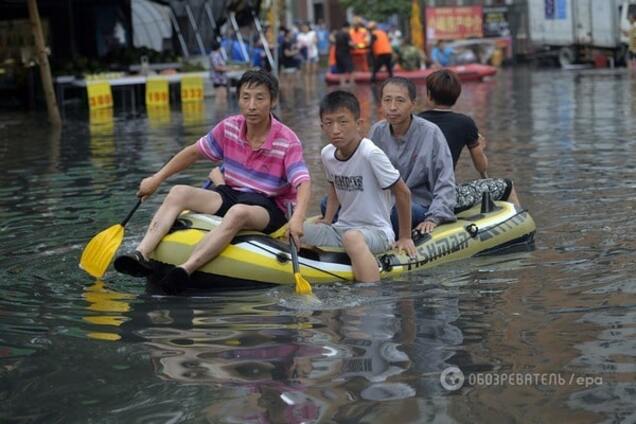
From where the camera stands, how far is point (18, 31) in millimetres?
27047

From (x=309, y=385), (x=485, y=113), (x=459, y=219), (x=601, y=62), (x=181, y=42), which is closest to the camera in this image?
(x=309, y=385)

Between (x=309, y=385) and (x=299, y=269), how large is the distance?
7.02 ft

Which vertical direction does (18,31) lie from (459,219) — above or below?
above

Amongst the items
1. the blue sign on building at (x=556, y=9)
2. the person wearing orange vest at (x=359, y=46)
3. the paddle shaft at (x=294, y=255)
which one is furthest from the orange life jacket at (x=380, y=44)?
the paddle shaft at (x=294, y=255)

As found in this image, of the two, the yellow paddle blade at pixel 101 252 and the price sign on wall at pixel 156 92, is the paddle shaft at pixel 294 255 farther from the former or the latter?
the price sign on wall at pixel 156 92

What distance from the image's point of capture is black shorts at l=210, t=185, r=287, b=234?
24.7 feet

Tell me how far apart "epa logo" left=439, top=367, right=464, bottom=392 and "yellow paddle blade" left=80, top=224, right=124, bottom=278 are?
2.93 m

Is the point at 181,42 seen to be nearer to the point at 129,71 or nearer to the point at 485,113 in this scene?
the point at 129,71

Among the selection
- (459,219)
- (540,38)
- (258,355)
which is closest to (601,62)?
(540,38)

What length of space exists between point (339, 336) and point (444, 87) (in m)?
2.94

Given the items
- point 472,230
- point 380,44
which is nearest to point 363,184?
point 472,230

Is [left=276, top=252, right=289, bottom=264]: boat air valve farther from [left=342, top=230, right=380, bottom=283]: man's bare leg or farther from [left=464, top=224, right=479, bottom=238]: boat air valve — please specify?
[left=464, top=224, right=479, bottom=238]: boat air valve

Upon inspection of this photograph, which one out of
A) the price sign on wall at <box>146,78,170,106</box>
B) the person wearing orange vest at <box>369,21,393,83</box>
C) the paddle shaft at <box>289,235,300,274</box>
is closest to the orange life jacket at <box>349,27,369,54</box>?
the person wearing orange vest at <box>369,21,393,83</box>

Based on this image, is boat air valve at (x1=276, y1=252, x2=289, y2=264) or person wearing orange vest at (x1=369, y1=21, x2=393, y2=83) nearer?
boat air valve at (x1=276, y1=252, x2=289, y2=264)
